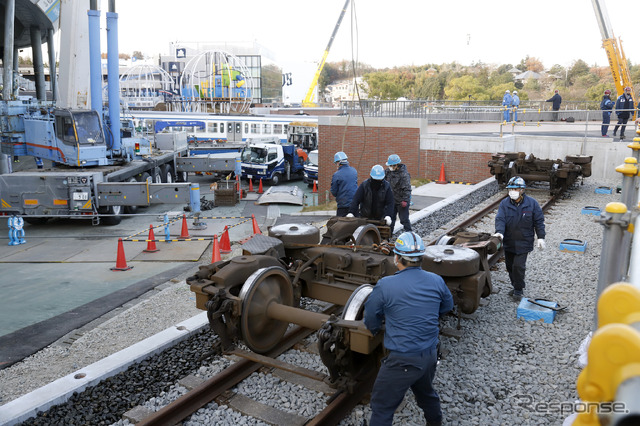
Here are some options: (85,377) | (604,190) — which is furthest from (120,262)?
(604,190)

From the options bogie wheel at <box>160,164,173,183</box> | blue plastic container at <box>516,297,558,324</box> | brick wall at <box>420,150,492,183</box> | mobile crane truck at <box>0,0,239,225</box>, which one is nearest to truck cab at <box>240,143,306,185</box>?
bogie wheel at <box>160,164,173,183</box>

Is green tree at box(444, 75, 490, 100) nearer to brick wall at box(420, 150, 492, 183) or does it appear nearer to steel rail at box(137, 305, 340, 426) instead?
brick wall at box(420, 150, 492, 183)

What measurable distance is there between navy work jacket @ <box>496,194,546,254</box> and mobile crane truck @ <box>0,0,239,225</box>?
10444 mm

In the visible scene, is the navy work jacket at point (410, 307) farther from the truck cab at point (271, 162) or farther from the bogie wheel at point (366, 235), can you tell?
the truck cab at point (271, 162)

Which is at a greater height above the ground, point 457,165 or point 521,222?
point 521,222

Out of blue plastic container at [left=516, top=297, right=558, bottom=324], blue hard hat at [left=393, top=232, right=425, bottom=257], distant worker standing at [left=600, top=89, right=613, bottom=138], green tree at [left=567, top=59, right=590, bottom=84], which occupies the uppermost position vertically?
green tree at [left=567, top=59, right=590, bottom=84]

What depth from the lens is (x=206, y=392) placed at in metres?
4.77

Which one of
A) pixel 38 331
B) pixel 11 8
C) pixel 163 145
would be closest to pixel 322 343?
pixel 38 331

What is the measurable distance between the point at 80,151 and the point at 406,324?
15362mm

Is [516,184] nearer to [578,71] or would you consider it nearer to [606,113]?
[606,113]

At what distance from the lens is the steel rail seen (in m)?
4.35

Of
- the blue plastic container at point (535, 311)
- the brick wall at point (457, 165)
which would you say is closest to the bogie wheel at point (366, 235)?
the blue plastic container at point (535, 311)

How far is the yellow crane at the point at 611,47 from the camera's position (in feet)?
73.0

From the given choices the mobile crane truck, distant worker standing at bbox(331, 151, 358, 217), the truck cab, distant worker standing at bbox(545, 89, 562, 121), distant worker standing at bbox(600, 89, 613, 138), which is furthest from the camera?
distant worker standing at bbox(545, 89, 562, 121)
